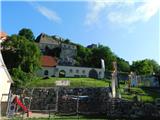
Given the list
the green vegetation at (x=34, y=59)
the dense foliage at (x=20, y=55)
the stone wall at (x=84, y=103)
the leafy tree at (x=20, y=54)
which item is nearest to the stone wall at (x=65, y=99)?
the stone wall at (x=84, y=103)

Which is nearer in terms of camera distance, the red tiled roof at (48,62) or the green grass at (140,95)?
the green grass at (140,95)

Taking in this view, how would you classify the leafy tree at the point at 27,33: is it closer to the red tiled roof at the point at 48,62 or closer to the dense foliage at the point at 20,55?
the red tiled roof at the point at 48,62

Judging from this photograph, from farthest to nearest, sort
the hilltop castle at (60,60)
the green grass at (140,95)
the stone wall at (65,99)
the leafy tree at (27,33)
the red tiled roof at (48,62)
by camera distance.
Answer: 1. the leafy tree at (27,33)
2. the red tiled roof at (48,62)
3. the hilltop castle at (60,60)
4. the green grass at (140,95)
5. the stone wall at (65,99)

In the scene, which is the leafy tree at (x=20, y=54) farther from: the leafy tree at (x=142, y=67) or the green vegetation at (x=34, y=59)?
the leafy tree at (x=142, y=67)

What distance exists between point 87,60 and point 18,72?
186ft

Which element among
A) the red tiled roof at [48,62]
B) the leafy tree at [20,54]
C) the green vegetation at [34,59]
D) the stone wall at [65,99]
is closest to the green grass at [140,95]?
the stone wall at [65,99]

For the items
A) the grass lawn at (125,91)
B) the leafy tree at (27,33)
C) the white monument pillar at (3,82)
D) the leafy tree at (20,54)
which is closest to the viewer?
the white monument pillar at (3,82)

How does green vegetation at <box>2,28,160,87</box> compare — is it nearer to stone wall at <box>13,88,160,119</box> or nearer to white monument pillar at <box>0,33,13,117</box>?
stone wall at <box>13,88,160,119</box>

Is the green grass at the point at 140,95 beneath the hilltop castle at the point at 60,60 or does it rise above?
beneath

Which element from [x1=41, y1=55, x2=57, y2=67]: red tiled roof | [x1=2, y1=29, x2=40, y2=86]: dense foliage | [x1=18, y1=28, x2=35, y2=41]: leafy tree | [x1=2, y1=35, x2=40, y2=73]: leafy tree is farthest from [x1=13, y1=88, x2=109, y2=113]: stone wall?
[x1=18, y1=28, x2=35, y2=41]: leafy tree

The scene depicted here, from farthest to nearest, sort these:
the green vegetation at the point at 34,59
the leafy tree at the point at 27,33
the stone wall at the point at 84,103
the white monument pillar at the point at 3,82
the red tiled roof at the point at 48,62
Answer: the leafy tree at the point at 27,33 < the red tiled roof at the point at 48,62 < the green vegetation at the point at 34,59 < the white monument pillar at the point at 3,82 < the stone wall at the point at 84,103

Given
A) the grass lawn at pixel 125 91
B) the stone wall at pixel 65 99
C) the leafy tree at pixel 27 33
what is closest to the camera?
the stone wall at pixel 65 99

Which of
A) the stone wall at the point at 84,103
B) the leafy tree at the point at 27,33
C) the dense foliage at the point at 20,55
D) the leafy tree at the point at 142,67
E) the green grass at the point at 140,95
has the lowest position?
the stone wall at the point at 84,103

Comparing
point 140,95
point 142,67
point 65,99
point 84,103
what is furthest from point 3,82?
point 142,67
